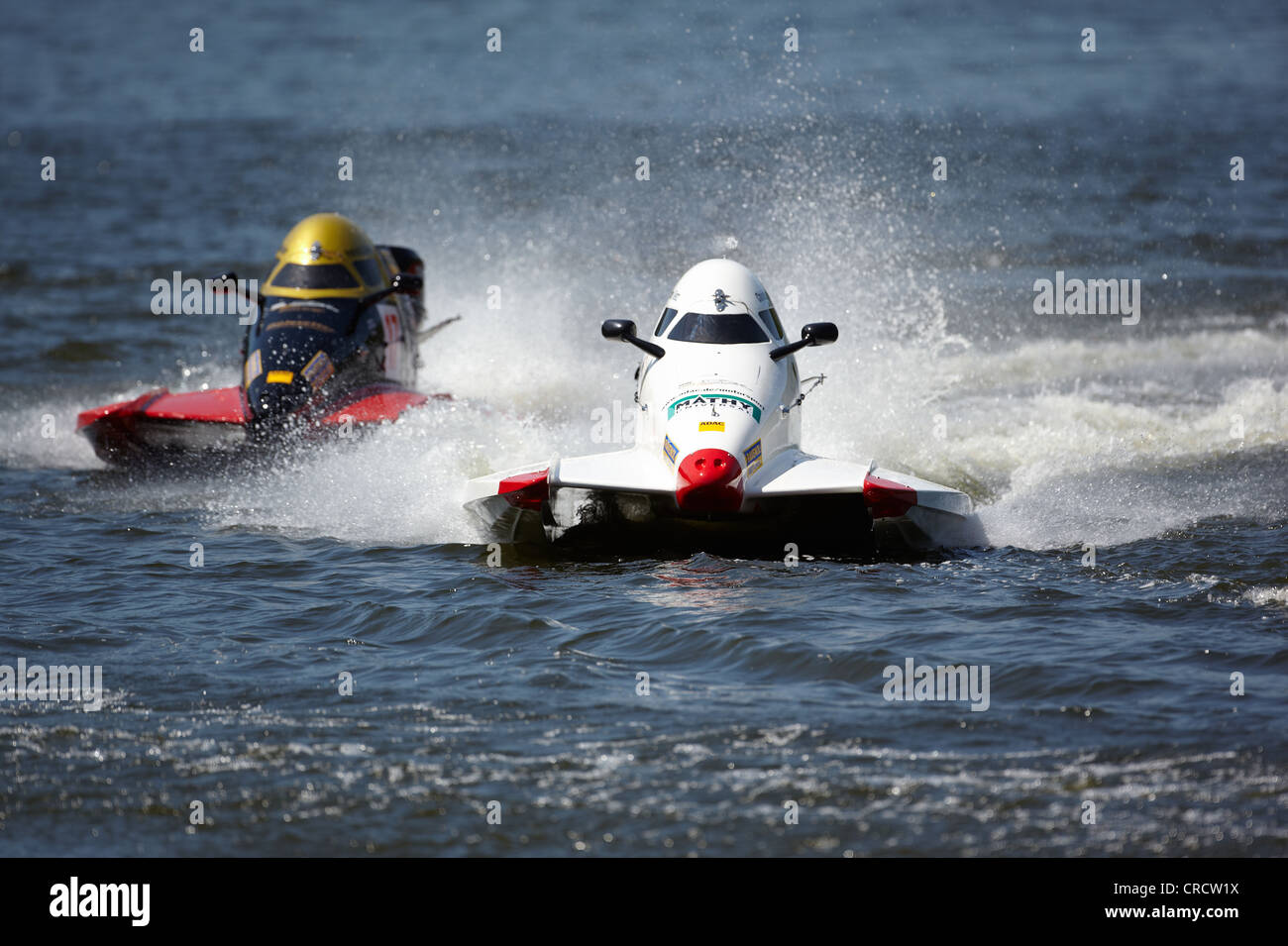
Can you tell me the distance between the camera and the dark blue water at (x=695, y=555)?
6.60 meters

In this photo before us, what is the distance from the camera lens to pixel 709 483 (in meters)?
9.25

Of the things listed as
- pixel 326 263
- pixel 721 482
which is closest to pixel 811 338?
pixel 721 482

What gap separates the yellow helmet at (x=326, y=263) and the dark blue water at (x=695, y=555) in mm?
1803

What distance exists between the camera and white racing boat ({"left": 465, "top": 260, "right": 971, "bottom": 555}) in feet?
30.9

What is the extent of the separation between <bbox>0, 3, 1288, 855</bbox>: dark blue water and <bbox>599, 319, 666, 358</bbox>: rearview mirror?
59.3 inches

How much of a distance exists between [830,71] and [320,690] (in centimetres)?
2517

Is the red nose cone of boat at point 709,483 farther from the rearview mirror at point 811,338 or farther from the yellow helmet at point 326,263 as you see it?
the yellow helmet at point 326,263

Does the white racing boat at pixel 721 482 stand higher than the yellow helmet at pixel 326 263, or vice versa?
the yellow helmet at pixel 326 263

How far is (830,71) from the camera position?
30688mm

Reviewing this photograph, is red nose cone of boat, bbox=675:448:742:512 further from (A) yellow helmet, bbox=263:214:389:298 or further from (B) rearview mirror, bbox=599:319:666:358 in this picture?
(A) yellow helmet, bbox=263:214:389:298

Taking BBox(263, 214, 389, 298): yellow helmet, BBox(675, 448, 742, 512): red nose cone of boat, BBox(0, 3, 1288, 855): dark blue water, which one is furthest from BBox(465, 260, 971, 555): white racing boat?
BBox(263, 214, 389, 298): yellow helmet

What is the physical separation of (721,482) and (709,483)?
7 centimetres

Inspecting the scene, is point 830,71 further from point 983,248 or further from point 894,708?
point 894,708

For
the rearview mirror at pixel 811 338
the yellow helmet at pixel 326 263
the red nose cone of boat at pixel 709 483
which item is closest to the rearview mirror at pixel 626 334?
the rearview mirror at pixel 811 338
